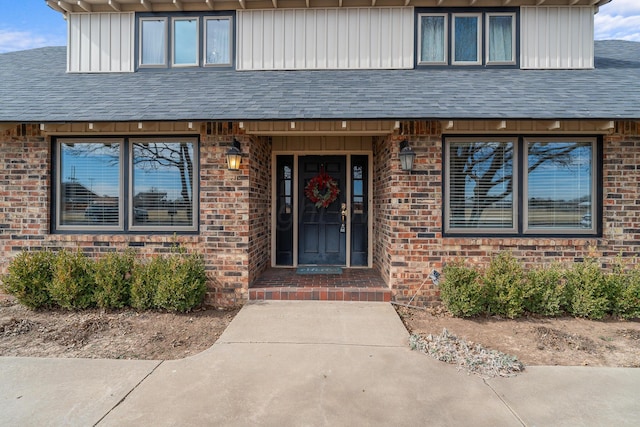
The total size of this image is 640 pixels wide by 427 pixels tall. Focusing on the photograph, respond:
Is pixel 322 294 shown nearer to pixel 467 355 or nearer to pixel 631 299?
pixel 467 355

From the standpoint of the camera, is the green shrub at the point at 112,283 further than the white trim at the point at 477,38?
No

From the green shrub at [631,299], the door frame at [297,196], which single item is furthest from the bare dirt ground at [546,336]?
the door frame at [297,196]

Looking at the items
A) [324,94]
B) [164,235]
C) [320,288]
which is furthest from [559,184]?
[164,235]

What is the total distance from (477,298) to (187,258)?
3.87 m

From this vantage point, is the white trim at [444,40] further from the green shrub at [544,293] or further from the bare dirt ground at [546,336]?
the bare dirt ground at [546,336]

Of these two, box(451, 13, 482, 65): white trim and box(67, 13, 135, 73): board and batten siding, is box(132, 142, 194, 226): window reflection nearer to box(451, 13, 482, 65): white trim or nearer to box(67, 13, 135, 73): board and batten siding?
box(67, 13, 135, 73): board and batten siding

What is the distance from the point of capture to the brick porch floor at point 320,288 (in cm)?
482

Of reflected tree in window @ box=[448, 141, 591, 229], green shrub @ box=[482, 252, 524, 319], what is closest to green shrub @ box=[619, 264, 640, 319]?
green shrub @ box=[482, 252, 524, 319]

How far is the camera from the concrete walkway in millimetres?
2424

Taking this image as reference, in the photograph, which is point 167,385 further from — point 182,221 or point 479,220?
point 479,220

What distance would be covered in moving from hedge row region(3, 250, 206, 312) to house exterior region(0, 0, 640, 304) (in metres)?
0.42

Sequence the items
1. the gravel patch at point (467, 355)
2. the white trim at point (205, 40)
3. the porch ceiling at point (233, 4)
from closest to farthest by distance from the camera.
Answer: the gravel patch at point (467, 355)
the porch ceiling at point (233, 4)
the white trim at point (205, 40)

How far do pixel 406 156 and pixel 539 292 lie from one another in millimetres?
2439

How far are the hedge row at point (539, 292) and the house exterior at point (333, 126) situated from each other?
0.40 metres
